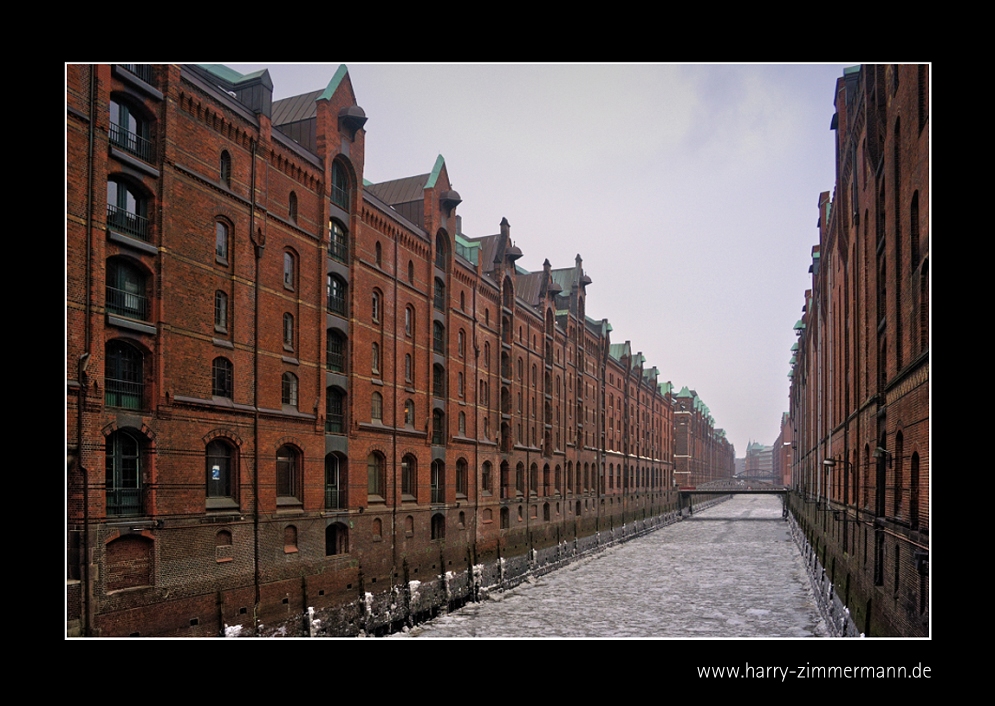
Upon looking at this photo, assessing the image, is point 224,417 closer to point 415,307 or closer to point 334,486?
point 334,486

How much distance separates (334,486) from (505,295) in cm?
2080

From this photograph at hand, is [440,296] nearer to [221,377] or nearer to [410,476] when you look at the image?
[410,476]

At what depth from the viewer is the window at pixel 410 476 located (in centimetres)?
3307

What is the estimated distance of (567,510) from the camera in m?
55.6

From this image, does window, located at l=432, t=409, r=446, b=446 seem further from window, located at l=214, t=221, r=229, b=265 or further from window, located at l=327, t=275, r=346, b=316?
window, located at l=214, t=221, r=229, b=265

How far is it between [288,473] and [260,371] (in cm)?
368

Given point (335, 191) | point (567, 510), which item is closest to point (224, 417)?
point (335, 191)

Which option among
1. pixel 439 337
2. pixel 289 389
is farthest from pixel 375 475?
pixel 439 337

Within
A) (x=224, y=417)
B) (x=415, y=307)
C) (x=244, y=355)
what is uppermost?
(x=415, y=307)

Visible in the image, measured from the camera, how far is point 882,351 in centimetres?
1975

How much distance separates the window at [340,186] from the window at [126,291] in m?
9.68

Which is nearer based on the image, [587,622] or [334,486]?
[334,486]

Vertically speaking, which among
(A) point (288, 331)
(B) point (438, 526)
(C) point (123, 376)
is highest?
(A) point (288, 331)

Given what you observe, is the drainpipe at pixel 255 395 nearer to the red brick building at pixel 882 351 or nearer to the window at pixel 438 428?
the window at pixel 438 428
